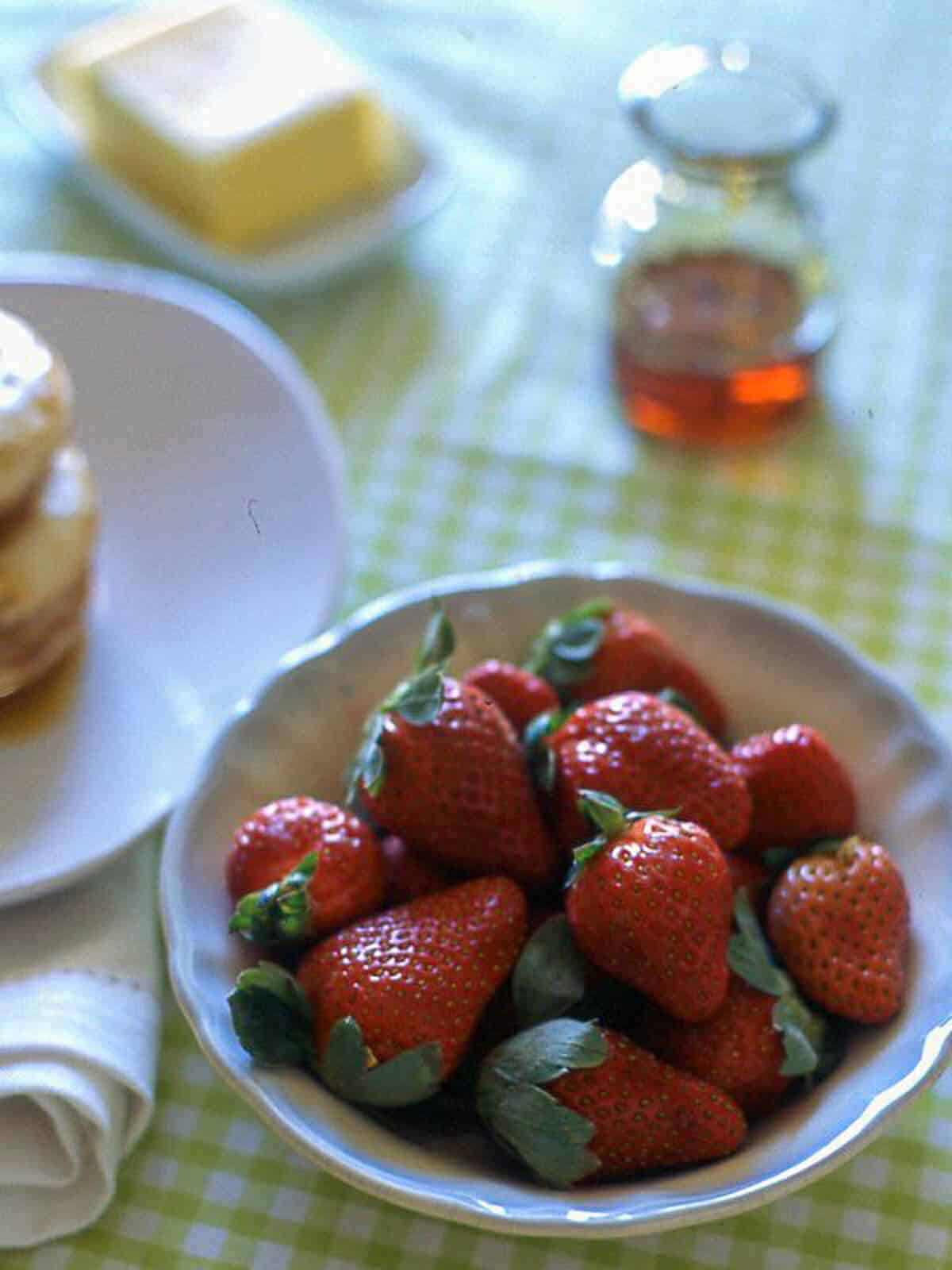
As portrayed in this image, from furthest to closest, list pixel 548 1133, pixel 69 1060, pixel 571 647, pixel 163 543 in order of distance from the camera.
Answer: pixel 163 543, pixel 571 647, pixel 69 1060, pixel 548 1133

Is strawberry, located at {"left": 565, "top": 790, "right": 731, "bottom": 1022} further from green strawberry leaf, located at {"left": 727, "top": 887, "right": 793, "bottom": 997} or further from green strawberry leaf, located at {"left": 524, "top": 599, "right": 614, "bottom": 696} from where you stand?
green strawberry leaf, located at {"left": 524, "top": 599, "right": 614, "bottom": 696}

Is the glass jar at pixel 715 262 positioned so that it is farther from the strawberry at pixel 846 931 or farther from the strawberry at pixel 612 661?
the strawberry at pixel 846 931

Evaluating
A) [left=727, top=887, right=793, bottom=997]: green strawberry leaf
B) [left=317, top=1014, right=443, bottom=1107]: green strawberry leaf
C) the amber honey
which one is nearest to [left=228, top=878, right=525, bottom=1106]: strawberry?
[left=317, top=1014, right=443, bottom=1107]: green strawberry leaf

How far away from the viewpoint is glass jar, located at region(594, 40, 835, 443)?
1279 mm

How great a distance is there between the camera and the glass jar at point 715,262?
128 centimetres

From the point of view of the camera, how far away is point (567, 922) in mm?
796

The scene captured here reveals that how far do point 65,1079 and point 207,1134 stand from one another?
0.30 ft

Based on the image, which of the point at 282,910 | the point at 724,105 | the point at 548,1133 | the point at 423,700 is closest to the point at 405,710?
the point at 423,700

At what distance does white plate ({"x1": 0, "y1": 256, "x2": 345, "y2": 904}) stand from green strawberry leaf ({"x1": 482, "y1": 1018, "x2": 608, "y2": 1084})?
283mm

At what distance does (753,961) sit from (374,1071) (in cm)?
19

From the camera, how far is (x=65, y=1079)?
82cm

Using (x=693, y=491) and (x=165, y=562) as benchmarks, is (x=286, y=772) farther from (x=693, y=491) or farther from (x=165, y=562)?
(x=693, y=491)

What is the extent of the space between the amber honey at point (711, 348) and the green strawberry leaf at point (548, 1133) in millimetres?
701

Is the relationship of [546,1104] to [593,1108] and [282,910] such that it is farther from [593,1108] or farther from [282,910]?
[282,910]
